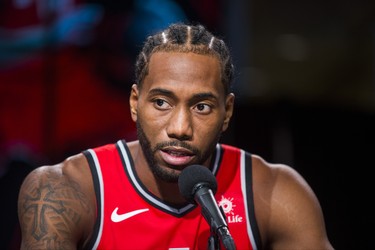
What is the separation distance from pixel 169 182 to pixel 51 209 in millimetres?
445

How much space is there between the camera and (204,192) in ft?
6.70

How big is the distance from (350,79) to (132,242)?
5014 mm

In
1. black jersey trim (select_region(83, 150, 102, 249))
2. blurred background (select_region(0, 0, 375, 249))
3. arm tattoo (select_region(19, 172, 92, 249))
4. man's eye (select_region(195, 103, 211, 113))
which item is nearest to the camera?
arm tattoo (select_region(19, 172, 92, 249))

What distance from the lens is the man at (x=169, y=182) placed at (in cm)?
258

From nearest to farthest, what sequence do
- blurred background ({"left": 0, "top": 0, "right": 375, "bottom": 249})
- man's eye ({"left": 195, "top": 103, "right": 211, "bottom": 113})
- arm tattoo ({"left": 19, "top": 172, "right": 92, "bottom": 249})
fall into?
1. arm tattoo ({"left": 19, "top": 172, "right": 92, "bottom": 249})
2. man's eye ({"left": 195, "top": 103, "right": 211, "bottom": 113})
3. blurred background ({"left": 0, "top": 0, "right": 375, "bottom": 249})

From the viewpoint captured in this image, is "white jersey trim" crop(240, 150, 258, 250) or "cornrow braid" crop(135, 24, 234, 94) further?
"white jersey trim" crop(240, 150, 258, 250)

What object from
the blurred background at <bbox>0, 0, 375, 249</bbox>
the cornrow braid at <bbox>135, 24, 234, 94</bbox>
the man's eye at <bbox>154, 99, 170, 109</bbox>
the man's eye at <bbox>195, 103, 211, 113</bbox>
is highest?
the cornrow braid at <bbox>135, 24, 234, 94</bbox>

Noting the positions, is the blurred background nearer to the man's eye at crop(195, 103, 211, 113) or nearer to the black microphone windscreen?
the man's eye at crop(195, 103, 211, 113)

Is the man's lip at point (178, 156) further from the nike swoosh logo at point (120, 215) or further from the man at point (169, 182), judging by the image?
the nike swoosh logo at point (120, 215)

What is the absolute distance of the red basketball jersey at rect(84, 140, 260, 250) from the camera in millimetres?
2764

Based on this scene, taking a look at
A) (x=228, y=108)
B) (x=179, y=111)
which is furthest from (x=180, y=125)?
(x=228, y=108)

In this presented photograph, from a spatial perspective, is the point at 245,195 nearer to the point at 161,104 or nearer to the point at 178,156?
the point at 178,156

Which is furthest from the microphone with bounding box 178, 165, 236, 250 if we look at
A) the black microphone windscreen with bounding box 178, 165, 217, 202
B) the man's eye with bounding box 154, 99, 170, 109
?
the man's eye with bounding box 154, 99, 170, 109

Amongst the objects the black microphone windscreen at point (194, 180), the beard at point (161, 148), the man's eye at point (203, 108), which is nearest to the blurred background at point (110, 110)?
the beard at point (161, 148)
